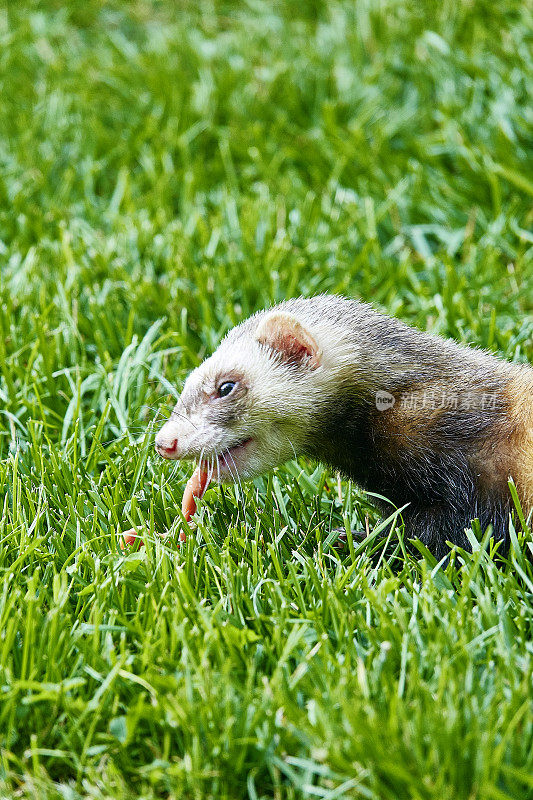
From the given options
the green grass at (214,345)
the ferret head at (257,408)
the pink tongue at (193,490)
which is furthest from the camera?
the pink tongue at (193,490)

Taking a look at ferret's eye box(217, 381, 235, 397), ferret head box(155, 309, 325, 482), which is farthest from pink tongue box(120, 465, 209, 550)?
ferret's eye box(217, 381, 235, 397)

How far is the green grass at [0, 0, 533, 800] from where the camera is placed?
2.45 meters

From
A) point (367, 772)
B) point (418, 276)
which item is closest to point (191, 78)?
point (418, 276)

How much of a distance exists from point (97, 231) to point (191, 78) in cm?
213

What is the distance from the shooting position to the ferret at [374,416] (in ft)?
10.7

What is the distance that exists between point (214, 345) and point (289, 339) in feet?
4.21

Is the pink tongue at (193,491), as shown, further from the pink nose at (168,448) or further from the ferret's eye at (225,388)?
the ferret's eye at (225,388)

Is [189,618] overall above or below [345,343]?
below

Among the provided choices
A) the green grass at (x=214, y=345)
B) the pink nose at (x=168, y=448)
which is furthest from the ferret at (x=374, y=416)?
the green grass at (x=214, y=345)

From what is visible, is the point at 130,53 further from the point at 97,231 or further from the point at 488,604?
the point at 488,604

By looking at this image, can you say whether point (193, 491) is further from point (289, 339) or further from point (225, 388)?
point (289, 339)

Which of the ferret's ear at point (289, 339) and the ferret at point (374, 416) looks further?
the ferret's ear at point (289, 339)

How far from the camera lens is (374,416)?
3.42 meters

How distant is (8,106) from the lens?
7355mm
